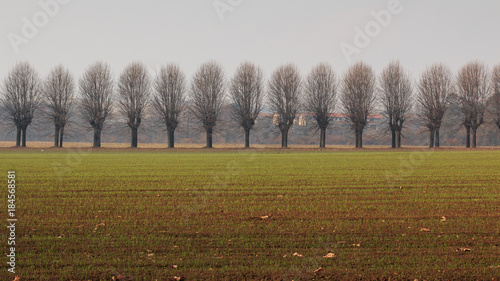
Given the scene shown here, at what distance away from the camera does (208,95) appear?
277 feet

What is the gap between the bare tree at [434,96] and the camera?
→ 85.6 metres

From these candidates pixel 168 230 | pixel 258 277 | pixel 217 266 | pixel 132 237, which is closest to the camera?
pixel 258 277

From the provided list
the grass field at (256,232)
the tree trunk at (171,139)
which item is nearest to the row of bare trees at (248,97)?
the tree trunk at (171,139)

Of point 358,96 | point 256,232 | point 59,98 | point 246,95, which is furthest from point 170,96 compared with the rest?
point 256,232

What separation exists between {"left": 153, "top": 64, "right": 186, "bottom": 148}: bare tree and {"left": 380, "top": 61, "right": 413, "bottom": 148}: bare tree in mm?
38896

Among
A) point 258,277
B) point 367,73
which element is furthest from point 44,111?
point 258,277

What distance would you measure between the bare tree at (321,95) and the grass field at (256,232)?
2525 inches

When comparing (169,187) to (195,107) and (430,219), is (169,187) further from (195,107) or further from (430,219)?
(195,107)

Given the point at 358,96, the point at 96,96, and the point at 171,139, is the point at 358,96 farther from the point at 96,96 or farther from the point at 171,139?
the point at 96,96

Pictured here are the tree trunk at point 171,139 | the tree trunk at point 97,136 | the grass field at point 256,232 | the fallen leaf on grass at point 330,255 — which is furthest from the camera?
the tree trunk at point 171,139

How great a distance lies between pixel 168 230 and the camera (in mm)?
11898

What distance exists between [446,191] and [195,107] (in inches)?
2652

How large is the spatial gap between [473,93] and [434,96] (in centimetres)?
756

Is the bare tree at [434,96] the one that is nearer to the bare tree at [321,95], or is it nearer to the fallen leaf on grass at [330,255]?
the bare tree at [321,95]
